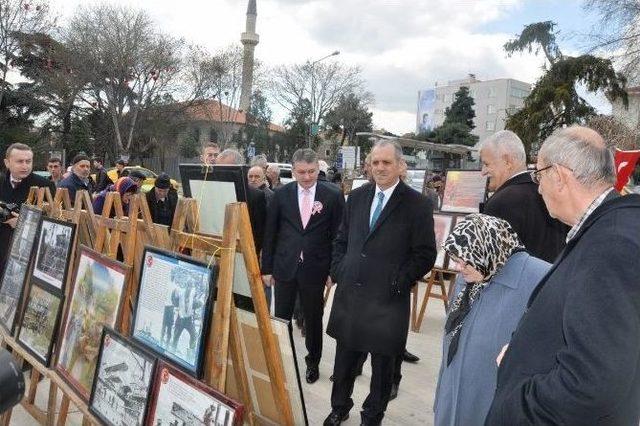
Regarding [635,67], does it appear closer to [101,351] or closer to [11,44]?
[101,351]

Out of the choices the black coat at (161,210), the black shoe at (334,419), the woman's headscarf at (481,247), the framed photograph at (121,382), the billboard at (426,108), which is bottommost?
the black shoe at (334,419)

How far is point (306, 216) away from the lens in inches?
152

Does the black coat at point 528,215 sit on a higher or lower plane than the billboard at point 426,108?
lower

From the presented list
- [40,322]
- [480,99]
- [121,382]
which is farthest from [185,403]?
[480,99]

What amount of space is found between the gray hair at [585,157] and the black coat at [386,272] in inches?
62.1

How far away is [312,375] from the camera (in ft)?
13.1

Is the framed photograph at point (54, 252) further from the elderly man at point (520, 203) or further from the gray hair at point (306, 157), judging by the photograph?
the elderly man at point (520, 203)

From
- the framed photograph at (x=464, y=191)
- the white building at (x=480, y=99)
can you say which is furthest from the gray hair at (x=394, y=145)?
the white building at (x=480, y=99)

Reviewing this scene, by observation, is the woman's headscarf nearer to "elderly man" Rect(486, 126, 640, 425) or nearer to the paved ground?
"elderly man" Rect(486, 126, 640, 425)

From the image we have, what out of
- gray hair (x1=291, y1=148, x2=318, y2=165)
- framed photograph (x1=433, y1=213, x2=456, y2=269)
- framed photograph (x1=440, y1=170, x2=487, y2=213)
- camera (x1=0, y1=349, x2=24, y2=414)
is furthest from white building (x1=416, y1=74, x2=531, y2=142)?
camera (x1=0, y1=349, x2=24, y2=414)

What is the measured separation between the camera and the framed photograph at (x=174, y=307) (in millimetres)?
2082

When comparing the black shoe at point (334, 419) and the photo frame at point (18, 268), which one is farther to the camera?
the photo frame at point (18, 268)

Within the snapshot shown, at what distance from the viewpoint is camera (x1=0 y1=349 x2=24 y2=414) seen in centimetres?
96

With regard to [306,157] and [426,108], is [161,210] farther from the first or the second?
[426,108]
